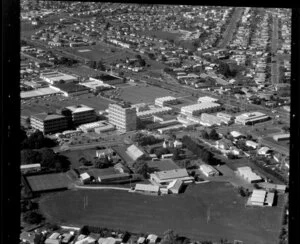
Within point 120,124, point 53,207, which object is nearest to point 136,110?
point 120,124

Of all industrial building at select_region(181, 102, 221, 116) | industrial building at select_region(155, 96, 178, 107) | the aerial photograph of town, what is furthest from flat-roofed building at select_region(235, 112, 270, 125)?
industrial building at select_region(155, 96, 178, 107)

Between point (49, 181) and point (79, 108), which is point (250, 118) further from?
point (49, 181)

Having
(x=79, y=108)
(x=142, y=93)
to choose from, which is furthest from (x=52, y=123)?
(x=142, y=93)

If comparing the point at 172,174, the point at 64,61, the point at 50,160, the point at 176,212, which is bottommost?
the point at 176,212

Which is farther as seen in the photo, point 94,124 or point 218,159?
point 218,159

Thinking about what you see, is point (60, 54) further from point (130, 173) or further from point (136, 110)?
point (130, 173)

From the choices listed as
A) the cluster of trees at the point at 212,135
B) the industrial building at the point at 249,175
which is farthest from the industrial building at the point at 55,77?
the industrial building at the point at 249,175

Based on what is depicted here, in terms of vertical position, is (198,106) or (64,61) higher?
(64,61)

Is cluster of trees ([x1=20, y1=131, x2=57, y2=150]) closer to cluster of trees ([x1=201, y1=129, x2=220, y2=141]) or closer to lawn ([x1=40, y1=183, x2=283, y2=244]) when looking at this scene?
lawn ([x1=40, y1=183, x2=283, y2=244])
